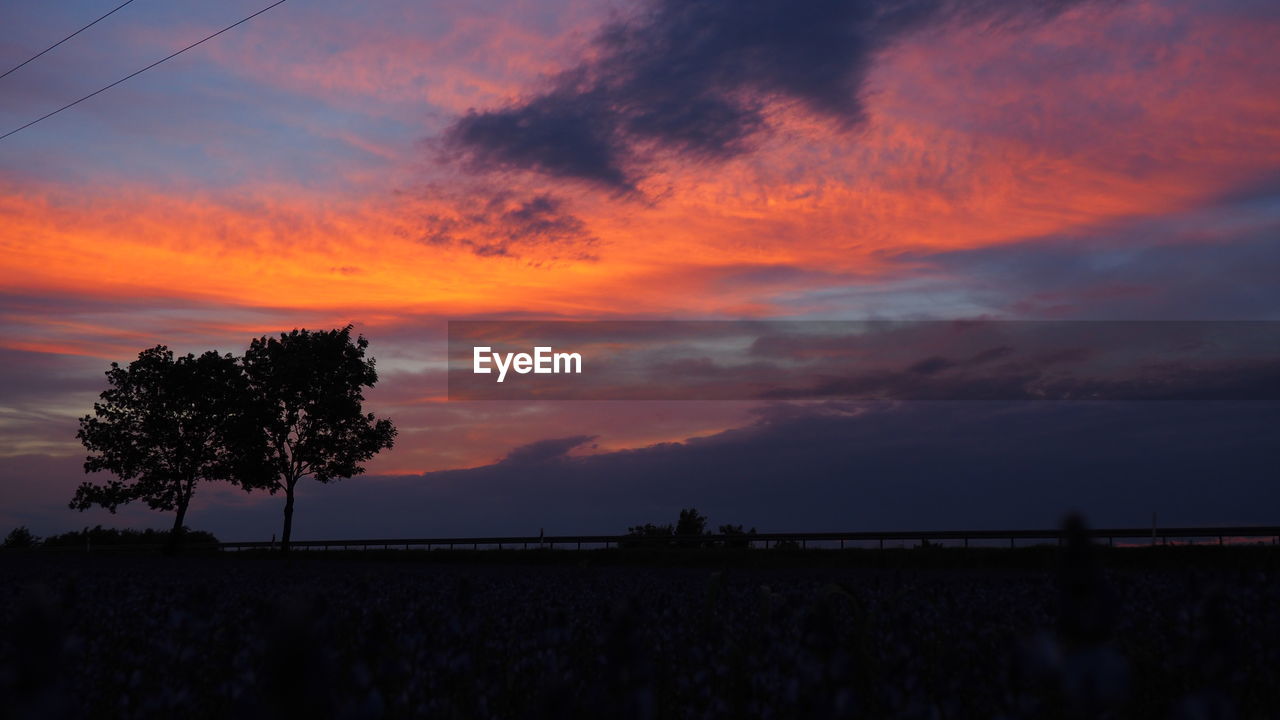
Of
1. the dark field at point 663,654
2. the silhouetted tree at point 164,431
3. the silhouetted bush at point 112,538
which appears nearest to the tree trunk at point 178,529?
the silhouetted tree at point 164,431

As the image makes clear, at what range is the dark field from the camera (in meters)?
1.72

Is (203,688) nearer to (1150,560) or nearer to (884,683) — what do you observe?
(884,683)

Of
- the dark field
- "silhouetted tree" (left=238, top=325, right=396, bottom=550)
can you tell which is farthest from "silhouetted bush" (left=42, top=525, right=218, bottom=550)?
the dark field

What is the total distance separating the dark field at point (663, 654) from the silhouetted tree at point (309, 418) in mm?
37041

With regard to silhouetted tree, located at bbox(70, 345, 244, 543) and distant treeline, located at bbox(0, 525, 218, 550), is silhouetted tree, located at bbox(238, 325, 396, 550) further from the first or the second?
distant treeline, located at bbox(0, 525, 218, 550)

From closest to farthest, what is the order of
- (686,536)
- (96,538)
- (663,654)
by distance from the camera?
(663,654) → (686,536) → (96,538)

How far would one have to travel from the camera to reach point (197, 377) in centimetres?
4816

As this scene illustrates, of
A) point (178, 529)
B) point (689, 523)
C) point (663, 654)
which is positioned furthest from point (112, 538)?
point (663, 654)

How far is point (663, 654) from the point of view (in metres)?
6.87

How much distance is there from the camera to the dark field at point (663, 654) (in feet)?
5.64

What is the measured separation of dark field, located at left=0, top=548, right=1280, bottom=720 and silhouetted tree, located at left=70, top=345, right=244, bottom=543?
39995mm

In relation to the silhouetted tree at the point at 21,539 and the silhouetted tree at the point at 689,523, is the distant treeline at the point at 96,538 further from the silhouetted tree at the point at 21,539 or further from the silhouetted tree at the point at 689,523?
the silhouetted tree at the point at 689,523

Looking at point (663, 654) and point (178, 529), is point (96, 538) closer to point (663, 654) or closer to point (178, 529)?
point (178, 529)

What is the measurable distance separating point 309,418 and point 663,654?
43653 mm
